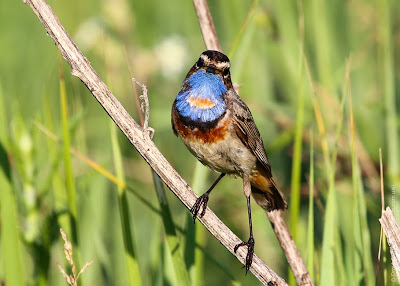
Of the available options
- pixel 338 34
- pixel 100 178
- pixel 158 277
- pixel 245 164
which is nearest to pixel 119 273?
pixel 100 178

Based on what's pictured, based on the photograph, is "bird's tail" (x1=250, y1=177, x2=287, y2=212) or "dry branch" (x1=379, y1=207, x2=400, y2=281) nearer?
"dry branch" (x1=379, y1=207, x2=400, y2=281)

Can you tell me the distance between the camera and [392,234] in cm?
285

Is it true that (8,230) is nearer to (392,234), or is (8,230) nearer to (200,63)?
(200,63)

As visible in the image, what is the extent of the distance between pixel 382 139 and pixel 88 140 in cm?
256

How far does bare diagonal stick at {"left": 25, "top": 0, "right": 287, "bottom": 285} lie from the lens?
9.37ft

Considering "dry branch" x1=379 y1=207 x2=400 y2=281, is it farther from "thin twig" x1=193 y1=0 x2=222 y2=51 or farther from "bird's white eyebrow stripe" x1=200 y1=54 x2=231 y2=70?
"thin twig" x1=193 y1=0 x2=222 y2=51

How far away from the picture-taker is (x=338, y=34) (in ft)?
19.5

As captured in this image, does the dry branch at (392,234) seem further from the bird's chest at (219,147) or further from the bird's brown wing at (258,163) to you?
the bird's chest at (219,147)

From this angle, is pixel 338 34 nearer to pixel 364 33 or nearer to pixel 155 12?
pixel 364 33

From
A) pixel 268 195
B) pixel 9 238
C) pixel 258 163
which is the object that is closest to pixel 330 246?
pixel 268 195

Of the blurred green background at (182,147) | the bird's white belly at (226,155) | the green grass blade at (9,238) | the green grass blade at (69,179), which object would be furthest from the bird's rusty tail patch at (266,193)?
the green grass blade at (9,238)

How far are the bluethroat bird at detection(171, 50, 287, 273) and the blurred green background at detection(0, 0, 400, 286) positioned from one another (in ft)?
0.53

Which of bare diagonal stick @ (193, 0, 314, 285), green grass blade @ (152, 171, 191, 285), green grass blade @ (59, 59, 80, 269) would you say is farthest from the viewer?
bare diagonal stick @ (193, 0, 314, 285)

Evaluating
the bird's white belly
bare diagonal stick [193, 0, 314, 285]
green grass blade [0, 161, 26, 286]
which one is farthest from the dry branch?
green grass blade [0, 161, 26, 286]
